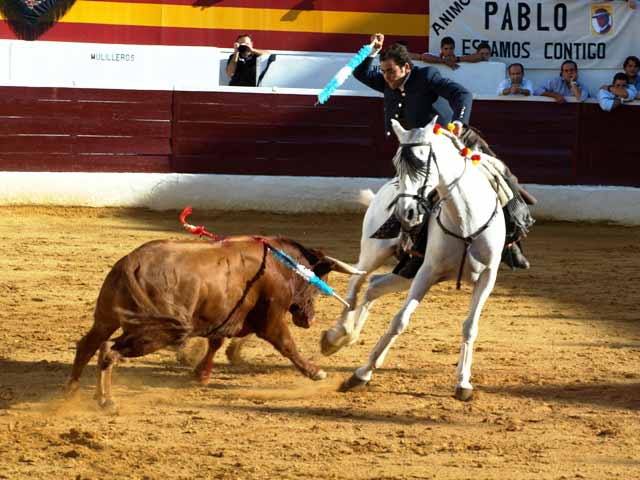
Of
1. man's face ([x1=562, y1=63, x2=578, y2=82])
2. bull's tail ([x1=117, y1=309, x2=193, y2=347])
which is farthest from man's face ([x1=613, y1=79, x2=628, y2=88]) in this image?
bull's tail ([x1=117, y1=309, x2=193, y2=347])

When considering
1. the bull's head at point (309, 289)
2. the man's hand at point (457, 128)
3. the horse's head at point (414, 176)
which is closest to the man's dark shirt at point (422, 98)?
the man's hand at point (457, 128)

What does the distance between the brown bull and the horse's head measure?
740mm

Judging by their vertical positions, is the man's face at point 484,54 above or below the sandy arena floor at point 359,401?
above

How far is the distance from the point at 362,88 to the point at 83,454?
9716 mm

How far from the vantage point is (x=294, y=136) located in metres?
12.4

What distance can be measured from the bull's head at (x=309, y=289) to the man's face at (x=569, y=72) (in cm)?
770

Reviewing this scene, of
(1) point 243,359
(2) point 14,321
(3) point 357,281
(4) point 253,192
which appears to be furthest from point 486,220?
(4) point 253,192

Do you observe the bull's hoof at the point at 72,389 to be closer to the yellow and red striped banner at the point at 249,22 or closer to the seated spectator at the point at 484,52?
the seated spectator at the point at 484,52

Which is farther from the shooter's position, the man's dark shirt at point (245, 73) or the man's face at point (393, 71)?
the man's dark shirt at point (245, 73)

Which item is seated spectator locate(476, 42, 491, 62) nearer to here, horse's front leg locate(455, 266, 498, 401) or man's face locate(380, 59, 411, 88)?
man's face locate(380, 59, 411, 88)

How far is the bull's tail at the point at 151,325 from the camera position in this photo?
4977 mm

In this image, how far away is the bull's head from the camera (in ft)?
18.5

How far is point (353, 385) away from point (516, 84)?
24.7 feet

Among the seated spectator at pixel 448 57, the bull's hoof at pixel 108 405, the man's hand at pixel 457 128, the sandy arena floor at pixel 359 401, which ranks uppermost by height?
the seated spectator at pixel 448 57
